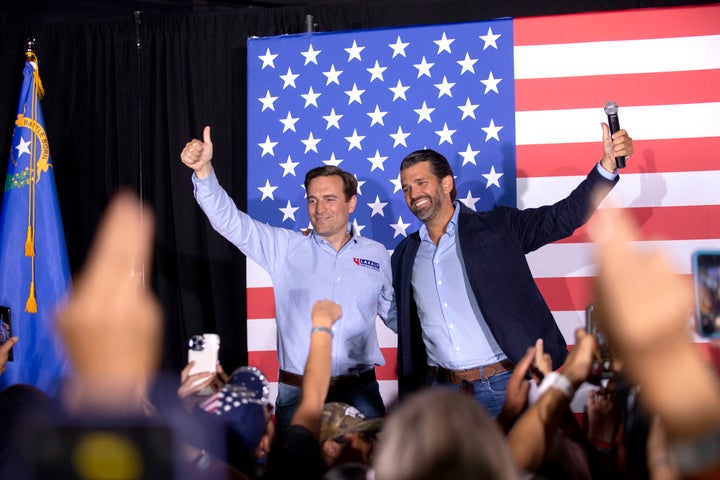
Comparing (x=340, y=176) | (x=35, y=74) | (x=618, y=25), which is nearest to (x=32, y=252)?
(x=35, y=74)

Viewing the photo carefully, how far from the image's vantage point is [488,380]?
329 cm

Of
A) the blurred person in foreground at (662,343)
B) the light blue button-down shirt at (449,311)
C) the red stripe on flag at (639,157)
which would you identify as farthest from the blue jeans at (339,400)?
the blurred person in foreground at (662,343)

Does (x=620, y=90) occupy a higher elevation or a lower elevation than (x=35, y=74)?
lower

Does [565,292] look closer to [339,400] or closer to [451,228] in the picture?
[451,228]

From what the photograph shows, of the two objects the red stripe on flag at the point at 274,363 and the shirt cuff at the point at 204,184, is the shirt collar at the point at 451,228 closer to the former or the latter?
the red stripe on flag at the point at 274,363

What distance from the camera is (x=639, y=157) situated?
3.96 meters

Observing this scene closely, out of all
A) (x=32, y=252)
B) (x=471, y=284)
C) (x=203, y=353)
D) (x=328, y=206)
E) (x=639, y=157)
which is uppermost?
(x=639, y=157)

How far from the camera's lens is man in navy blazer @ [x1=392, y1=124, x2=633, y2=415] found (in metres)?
3.25

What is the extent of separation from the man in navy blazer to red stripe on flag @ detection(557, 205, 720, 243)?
2.73ft

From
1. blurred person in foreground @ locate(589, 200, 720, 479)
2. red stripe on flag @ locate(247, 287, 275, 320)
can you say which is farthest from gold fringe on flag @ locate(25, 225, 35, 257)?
blurred person in foreground @ locate(589, 200, 720, 479)

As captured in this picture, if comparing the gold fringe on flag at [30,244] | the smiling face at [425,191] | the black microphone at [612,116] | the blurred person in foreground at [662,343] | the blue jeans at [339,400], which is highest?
the black microphone at [612,116]

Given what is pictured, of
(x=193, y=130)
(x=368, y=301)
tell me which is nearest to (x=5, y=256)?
(x=193, y=130)

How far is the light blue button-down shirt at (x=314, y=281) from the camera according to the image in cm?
345

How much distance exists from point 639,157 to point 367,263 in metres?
1.61
